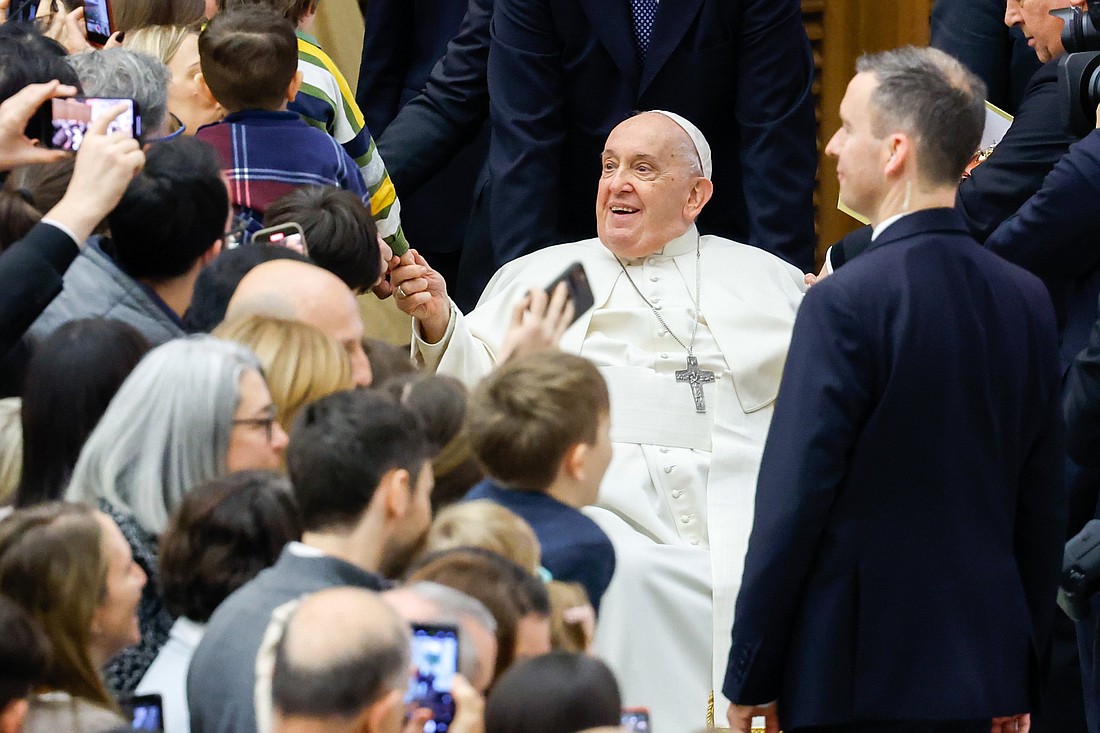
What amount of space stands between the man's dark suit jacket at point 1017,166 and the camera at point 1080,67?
444mm

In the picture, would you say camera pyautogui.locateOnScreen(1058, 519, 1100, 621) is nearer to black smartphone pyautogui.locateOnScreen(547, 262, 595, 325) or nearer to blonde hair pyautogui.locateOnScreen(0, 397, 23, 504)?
black smartphone pyautogui.locateOnScreen(547, 262, 595, 325)

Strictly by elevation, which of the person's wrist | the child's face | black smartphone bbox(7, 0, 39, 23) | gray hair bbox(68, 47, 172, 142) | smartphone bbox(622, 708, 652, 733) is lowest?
smartphone bbox(622, 708, 652, 733)

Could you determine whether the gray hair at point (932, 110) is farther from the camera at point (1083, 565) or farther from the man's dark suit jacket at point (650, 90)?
the man's dark suit jacket at point (650, 90)

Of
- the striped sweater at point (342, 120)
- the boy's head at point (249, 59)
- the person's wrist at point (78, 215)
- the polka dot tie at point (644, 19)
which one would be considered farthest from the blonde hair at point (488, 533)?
the polka dot tie at point (644, 19)

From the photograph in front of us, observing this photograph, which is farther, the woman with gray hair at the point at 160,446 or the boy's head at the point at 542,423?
the boy's head at the point at 542,423

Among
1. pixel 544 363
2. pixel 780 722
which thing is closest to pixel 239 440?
pixel 544 363

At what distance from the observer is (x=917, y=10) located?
598cm

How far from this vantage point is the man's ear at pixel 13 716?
1916 mm

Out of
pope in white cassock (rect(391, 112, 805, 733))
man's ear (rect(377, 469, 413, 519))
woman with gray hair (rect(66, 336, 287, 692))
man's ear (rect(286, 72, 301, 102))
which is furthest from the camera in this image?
pope in white cassock (rect(391, 112, 805, 733))

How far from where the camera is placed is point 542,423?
2709 millimetres

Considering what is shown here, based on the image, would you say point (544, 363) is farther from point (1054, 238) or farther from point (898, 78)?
point (1054, 238)

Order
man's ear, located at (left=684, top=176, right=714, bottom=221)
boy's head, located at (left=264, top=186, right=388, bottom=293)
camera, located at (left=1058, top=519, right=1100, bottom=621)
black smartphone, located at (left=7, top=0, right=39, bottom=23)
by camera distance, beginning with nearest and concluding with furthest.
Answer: camera, located at (left=1058, top=519, right=1100, bottom=621), boy's head, located at (left=264, top=186, right=388, bottom=293), man's ear, located at (left=684, top=176, right=714, bottom=221), black smartphone, located at (left=7, top=0, right=39, bottom=23)

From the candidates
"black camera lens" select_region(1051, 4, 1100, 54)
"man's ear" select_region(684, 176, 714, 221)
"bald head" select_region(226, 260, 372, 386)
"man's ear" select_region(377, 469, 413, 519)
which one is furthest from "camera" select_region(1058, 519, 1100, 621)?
"man's ear" select_region(377, 469, 413, 519)

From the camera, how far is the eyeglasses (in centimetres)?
258
